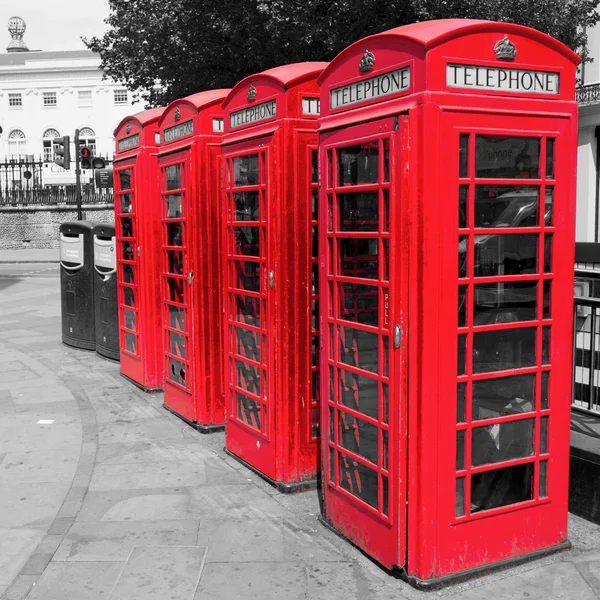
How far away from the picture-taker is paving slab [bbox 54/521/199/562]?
15.1 ft

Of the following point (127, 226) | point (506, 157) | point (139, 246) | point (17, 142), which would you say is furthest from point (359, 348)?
point (17, 142)

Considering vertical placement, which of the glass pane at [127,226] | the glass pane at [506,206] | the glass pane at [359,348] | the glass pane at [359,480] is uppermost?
the glass pane at [506,206]

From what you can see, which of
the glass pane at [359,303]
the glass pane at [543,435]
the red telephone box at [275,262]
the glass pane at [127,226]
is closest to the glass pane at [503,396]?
the glass pane at [543,435]

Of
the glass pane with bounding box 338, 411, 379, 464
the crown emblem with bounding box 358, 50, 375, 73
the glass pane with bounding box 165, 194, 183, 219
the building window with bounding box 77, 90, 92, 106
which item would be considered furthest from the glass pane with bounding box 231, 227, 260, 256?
the building window with bounding box 77, 90, 92, 106

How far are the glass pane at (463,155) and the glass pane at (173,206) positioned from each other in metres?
3.80

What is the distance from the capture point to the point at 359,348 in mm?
4438

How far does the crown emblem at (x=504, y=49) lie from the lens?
3.93m

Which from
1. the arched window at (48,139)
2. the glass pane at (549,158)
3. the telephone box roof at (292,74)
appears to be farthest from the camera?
the arched window at (48,139)

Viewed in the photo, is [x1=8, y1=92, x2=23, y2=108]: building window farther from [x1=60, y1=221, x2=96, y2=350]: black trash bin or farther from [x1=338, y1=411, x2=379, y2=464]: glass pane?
[x1=338, y1=411, x2=379, y2=464]: glass pane

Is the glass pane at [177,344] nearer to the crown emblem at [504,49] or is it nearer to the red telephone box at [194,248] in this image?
the red telephone box at [194,248]

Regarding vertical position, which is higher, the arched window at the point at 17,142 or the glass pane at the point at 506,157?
the arched window at the point at 17,142

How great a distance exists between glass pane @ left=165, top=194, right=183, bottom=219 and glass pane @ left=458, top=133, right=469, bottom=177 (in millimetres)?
3803

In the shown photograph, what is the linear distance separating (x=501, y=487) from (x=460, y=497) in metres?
0.27

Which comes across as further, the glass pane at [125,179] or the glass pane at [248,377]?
the glass pane at [125,179]
